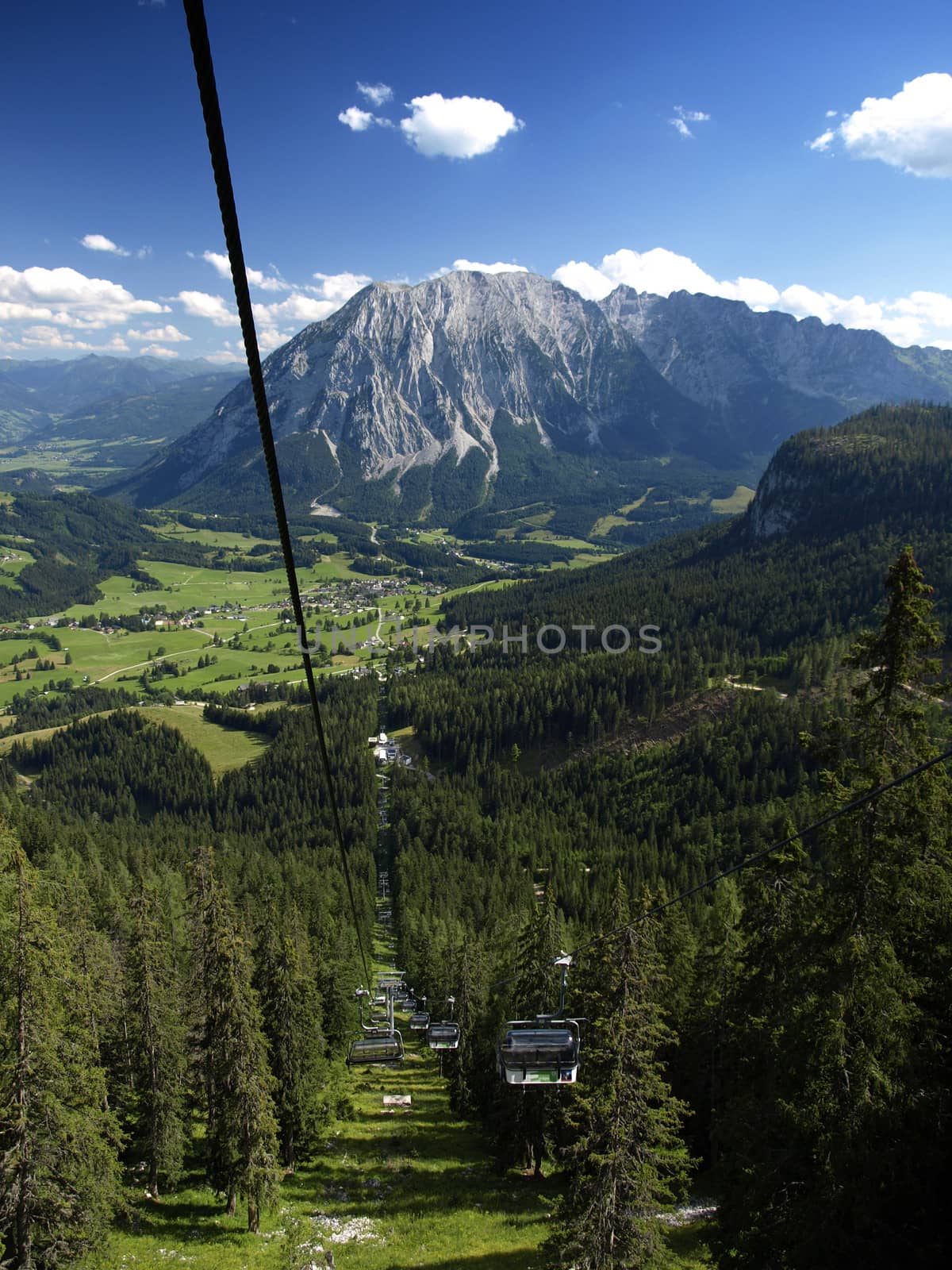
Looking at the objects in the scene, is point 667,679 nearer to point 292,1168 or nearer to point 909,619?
point 292,1168

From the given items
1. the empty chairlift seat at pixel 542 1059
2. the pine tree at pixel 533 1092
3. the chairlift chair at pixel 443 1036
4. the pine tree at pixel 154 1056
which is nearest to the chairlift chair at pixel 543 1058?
the empty chairlift seat at pixel 542 1059

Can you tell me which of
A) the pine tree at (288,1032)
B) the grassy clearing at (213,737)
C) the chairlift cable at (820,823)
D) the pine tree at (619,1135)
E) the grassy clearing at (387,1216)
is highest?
the chairlift cable at (820,823)

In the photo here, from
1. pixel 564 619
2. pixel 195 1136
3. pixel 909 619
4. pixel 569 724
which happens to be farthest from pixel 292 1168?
pixel 564 619

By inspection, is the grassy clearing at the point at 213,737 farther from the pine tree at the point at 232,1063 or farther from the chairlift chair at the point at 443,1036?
the chairlift chair at the point at 443,1036

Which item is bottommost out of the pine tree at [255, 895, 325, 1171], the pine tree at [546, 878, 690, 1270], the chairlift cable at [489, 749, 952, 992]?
the pine tree at [255, 895, 325, 1171]

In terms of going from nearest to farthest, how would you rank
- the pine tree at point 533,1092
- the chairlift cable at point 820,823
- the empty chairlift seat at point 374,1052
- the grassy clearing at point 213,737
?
1. the chairlift cable at point 820,823
2. the empty chairlift seat at point 374,1052
3. the pine tree at point 533,1092
4. the grassy clearing at point 213,737

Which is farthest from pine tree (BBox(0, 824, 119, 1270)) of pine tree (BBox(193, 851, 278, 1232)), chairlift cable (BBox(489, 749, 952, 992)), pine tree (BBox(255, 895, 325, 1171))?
chairlift cable (BBox(489, 749, 952, 992))

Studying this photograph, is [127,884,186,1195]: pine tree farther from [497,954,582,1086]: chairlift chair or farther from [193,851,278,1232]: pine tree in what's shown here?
[497,954,582,1086]: chairlift chair
